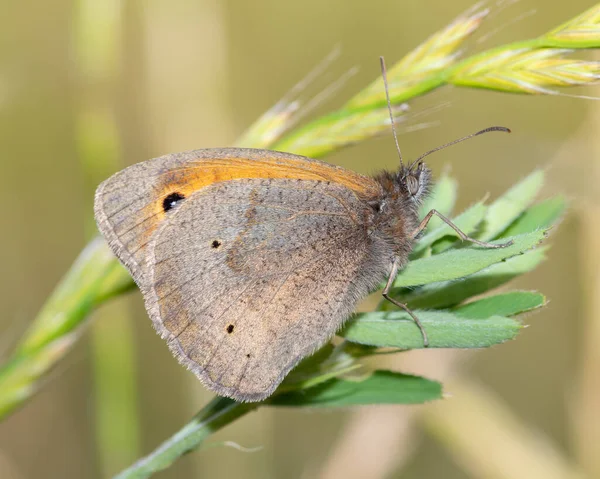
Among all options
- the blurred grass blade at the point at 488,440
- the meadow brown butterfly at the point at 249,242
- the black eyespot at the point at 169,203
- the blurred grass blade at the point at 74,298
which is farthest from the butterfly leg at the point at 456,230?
the blurred grass blade at the point at 488,440

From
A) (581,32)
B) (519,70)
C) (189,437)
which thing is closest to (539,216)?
(519,70)

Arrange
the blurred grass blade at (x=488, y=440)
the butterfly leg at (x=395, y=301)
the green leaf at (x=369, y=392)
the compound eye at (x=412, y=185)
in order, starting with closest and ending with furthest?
the butterfly leg at (x=395, y=301), the green leaf at (x=369, y=392), the compound eye at (x=412, y=185), the blurred grass blade at (x=488, y=440)

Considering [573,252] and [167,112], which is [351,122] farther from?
[573,252]

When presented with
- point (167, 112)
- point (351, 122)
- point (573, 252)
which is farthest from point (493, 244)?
point (573, 252)

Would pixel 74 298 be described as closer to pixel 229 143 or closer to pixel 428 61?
pixel 428 61

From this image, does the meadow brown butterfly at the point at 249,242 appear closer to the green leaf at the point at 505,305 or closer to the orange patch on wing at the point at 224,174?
the orange patch on wing at the point at 224,174

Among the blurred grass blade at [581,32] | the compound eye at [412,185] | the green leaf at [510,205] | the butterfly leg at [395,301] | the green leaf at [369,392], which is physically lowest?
the green leaf at [369,392]
